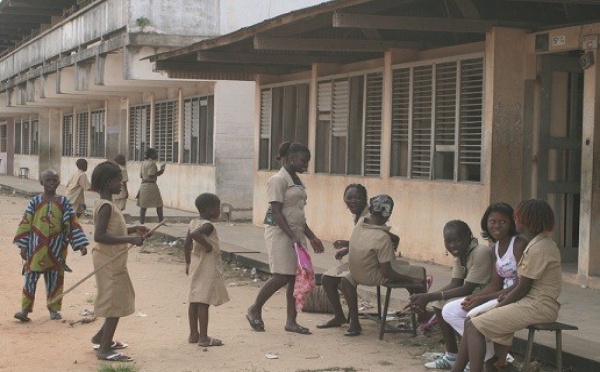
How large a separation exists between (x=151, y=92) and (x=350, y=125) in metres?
12.4

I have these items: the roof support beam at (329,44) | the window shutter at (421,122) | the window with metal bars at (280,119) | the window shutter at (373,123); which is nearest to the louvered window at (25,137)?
the window with metal bars at (280,119)

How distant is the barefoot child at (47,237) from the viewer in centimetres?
941

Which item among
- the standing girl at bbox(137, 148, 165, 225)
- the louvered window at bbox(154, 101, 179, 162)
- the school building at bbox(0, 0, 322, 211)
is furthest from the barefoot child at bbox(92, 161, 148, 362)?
the louvered window at bbox(154, 101, 179, 162)

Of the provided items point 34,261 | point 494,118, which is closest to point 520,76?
point 494,118

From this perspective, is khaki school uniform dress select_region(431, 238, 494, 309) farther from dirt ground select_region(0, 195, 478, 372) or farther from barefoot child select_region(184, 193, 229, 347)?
barefoot child select_region(184, 193, 229, 347)

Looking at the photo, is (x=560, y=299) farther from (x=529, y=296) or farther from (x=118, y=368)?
(x=118, y=368)

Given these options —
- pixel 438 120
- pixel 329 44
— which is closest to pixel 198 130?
pixel 329 44

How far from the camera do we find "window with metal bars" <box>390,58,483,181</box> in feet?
40.8

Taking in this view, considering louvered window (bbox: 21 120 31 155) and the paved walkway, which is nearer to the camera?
the paved walkway

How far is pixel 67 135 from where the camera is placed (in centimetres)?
3853

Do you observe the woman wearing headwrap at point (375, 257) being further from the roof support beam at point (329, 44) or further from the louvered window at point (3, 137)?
the louvered window at point (3, 137)

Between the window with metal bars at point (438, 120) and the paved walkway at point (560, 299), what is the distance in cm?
133

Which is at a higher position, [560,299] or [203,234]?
[203,234]

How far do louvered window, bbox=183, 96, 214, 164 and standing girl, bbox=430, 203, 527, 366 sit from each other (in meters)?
16.0
